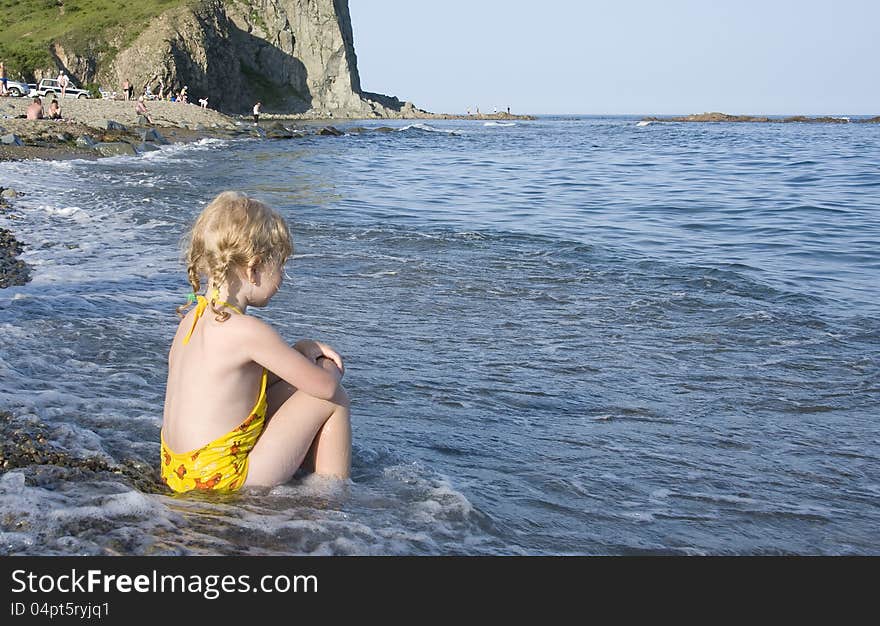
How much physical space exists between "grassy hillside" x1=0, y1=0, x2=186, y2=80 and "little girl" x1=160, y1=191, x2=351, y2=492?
73.8 meters

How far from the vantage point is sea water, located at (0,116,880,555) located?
11.0ft

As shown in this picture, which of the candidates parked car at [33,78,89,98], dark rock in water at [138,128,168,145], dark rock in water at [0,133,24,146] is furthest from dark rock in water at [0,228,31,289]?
parked car at [33,78,89,98]

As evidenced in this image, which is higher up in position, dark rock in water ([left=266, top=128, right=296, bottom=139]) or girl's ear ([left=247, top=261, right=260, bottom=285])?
dark rock in water ([left=266, top=128, right=296, bottom=139])

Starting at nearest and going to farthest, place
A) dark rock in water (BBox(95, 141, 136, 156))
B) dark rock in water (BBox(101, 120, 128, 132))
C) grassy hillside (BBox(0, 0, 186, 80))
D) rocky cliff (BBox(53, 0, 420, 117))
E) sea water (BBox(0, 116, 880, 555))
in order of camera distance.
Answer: sea water (BBox(0, 116, 880, 555)), dark rock in water (BBox(95, 141, 136, 156)), dark rock in water (BBox(101, 120, 128, 132)), grassy hillside (BBox(0, 0, 186, 80)), rocky cliff (BBox(53, 0, 420, 117))

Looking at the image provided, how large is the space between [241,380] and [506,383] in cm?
252

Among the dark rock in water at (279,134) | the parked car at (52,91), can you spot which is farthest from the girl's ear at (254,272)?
the parked car at (52,91)

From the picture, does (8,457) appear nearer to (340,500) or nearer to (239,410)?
(239,410)

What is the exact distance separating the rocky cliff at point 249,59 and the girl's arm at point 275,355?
76.8 m

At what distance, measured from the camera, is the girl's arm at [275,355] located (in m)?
3.22

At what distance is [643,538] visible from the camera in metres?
3.39

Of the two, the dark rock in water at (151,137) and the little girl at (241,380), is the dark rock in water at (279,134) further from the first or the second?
the little girl at (241,380)

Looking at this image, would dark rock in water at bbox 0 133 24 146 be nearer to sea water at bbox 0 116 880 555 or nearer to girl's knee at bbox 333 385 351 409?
sea water at bbox 0 116 880 555

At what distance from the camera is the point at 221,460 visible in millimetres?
3439

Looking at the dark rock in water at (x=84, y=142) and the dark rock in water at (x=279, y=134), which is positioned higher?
the dark rock in water at (x=279, y=134)
